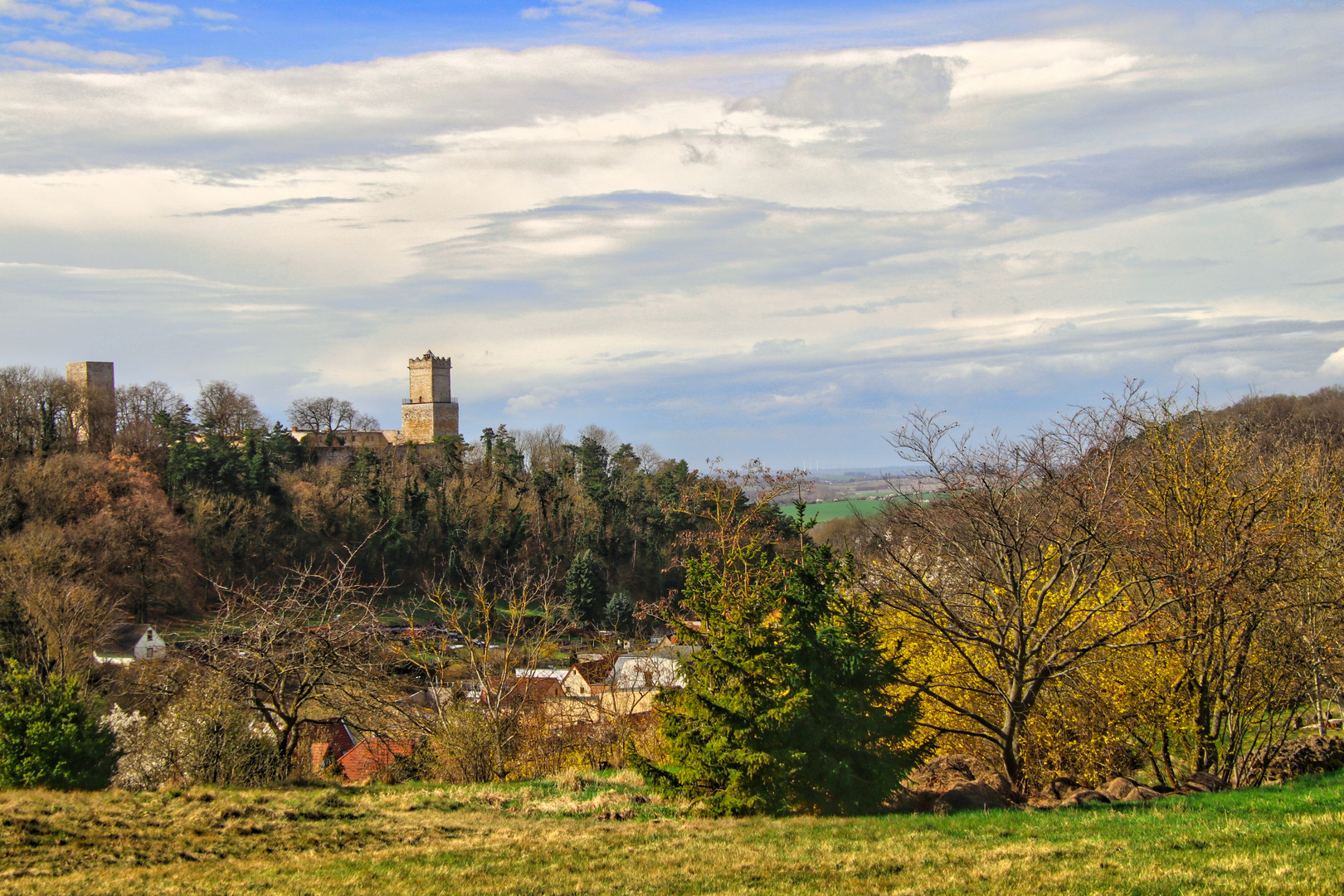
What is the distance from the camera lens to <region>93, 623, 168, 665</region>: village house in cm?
3741

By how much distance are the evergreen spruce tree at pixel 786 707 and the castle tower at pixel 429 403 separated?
82015 mm

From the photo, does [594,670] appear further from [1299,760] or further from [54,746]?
[1299,760]

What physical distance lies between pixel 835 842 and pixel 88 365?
76701mm

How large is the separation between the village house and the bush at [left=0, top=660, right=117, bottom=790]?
25148mm

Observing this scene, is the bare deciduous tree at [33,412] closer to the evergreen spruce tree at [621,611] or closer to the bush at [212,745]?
the evergreen spruce tree at [621,611]

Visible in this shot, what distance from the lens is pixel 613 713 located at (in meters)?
20.8

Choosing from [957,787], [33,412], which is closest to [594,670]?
[957,787]

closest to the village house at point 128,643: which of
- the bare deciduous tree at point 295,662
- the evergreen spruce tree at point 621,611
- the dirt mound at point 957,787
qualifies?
the evergreen spruce tree at point 621,611

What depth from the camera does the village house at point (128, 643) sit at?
123 ft

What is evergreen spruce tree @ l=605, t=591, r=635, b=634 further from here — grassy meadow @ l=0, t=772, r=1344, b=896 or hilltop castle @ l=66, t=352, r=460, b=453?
grassy meadow @ l=0, t=772, r=1344, b=896

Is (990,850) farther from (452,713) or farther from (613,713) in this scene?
(613,713)

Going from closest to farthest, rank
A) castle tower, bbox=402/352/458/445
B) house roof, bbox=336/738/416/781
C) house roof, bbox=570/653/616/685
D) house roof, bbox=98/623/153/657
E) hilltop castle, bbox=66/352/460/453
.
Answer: house roof, bbox=336/738/416/781 → house roof, bbox=570/653/616/685 → house roof, bbox=98/623/153/657 → hilltop castle, bbox=66/352/460/453 → castle tower, bbox=402/352/458/445

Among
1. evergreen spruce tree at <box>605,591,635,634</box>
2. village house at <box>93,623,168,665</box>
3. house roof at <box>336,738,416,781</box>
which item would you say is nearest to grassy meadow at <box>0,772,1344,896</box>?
house roof at <box>336,738,416,781</box>

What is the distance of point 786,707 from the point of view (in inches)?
394
